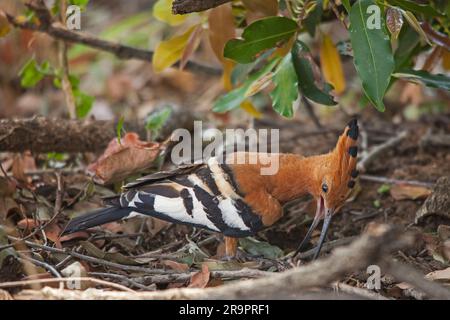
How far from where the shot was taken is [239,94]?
4379mm

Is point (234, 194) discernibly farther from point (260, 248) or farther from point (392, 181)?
point (392, 181)

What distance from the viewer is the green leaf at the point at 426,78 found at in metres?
3.90

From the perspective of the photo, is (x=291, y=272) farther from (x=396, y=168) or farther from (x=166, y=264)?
(x=396, y=168)

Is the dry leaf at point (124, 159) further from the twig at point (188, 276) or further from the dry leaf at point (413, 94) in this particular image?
the dry leaf at point (413, 94)

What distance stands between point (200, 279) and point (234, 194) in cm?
73

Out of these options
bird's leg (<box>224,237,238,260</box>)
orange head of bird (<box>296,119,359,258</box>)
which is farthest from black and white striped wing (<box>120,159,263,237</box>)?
orange head of bird (<box>296,119,359,258</box>)

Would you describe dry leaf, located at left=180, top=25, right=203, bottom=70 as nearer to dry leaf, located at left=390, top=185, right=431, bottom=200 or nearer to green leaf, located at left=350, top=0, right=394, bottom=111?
green leaf, located at left=350, top=0, right=394, bottom=111

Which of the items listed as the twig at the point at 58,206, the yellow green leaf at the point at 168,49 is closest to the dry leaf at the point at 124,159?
the twig at the point at 58,206

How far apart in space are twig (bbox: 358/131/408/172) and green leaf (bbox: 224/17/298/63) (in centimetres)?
146

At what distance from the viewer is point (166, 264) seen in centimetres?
383

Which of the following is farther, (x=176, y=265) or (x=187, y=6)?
(x=176, y=265)

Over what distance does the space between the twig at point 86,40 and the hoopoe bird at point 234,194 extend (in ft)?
4.80

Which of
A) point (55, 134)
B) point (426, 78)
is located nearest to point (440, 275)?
point (426, 78)
